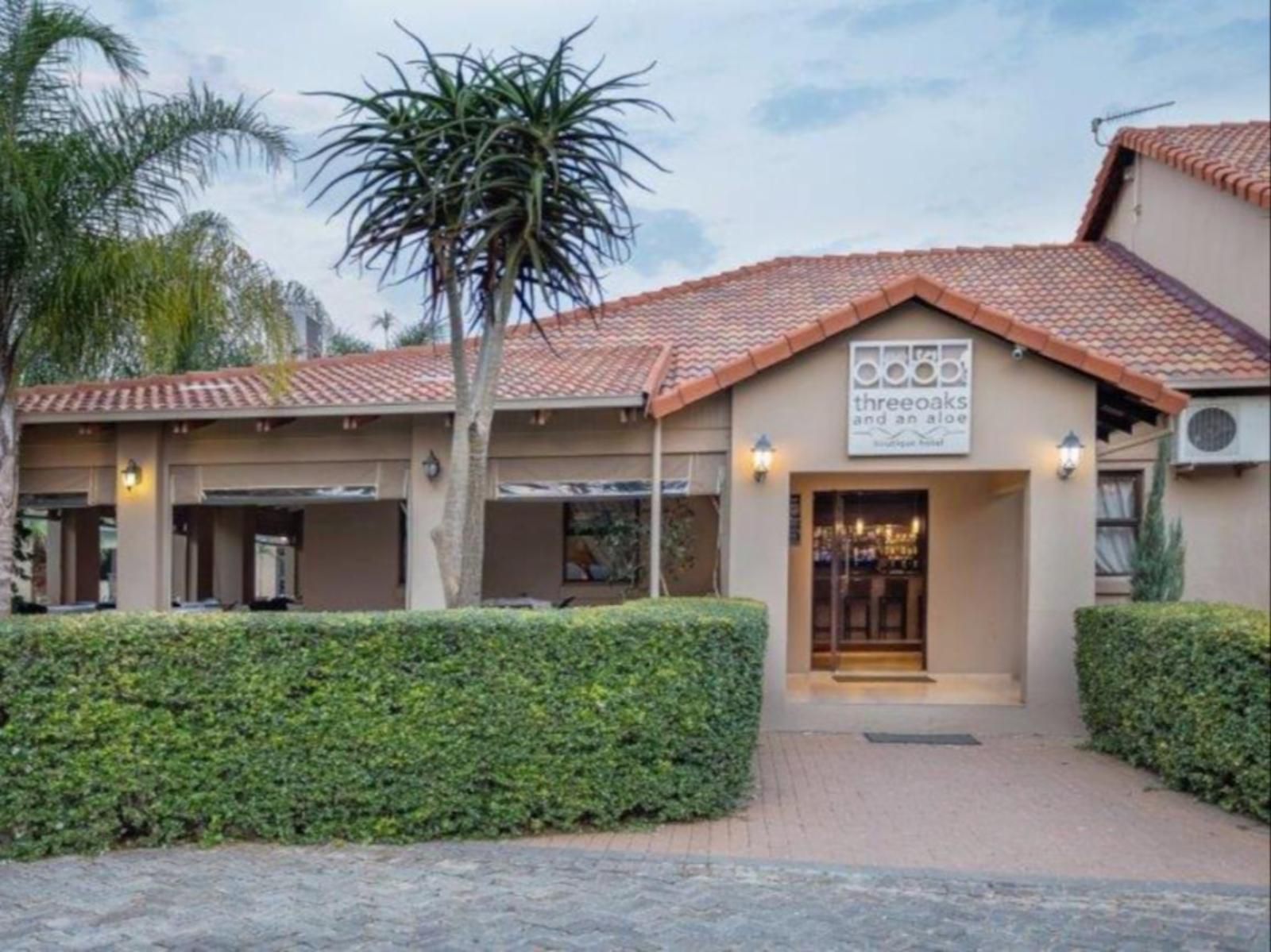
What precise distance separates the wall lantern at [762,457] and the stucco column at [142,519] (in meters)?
6.76

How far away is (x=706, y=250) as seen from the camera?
3.59m

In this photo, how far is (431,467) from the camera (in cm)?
916

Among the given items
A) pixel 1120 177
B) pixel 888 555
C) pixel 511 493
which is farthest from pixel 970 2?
pixel 888 555

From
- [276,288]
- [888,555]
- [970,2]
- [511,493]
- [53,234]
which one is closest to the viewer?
[970,2]

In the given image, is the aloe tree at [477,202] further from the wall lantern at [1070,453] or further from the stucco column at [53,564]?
the stucco column at [53,564]

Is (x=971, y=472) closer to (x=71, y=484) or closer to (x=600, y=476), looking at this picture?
(x=600, y=476)

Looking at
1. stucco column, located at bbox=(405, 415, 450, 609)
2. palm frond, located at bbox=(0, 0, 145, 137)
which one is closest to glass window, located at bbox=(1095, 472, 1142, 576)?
stucco column, located at bbox=(405, 415, 450, 609)

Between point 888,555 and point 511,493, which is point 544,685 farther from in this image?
point 888,555

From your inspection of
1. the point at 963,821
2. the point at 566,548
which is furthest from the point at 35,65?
the point at 963,821

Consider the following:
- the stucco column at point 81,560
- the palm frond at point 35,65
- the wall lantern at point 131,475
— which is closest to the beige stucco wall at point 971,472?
the palm frond at point 35,65

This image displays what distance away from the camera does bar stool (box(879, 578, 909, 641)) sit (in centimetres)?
1070

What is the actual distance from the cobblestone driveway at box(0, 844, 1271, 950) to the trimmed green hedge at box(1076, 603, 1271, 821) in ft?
3.11

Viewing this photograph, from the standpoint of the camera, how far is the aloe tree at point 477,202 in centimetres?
500

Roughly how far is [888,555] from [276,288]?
7675mm
